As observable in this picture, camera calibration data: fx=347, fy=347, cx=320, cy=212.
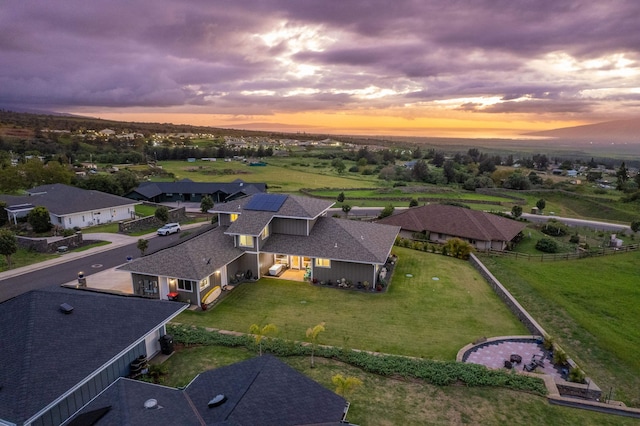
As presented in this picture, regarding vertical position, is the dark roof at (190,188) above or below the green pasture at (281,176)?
above

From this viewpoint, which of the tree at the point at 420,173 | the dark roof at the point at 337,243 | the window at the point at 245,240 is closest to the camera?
the dark roof at the point at 337,243

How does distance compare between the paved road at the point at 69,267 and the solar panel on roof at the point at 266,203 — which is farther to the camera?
the solar panel on roof at the point at 266,203

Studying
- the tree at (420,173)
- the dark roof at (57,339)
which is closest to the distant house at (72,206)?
the dark roof at (57,339)

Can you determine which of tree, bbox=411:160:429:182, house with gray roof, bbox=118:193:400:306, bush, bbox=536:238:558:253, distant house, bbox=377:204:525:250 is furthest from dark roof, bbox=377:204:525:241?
tree, bbox=411:160:429:182

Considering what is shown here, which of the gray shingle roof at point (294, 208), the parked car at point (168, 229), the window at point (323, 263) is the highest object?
the gray shingle roof at point (294, 208)

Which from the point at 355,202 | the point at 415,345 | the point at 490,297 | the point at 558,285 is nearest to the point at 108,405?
the point at 415,345

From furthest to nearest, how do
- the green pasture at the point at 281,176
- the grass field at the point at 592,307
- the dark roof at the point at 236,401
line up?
the green pasture at the point at 281,176 < the grass field at the point at 592,307 < the dark roof at the point at 236,401

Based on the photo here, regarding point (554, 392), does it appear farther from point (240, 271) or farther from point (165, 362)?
point (240, 271)

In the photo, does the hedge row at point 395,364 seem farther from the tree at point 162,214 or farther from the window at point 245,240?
the tree at point 162,214
